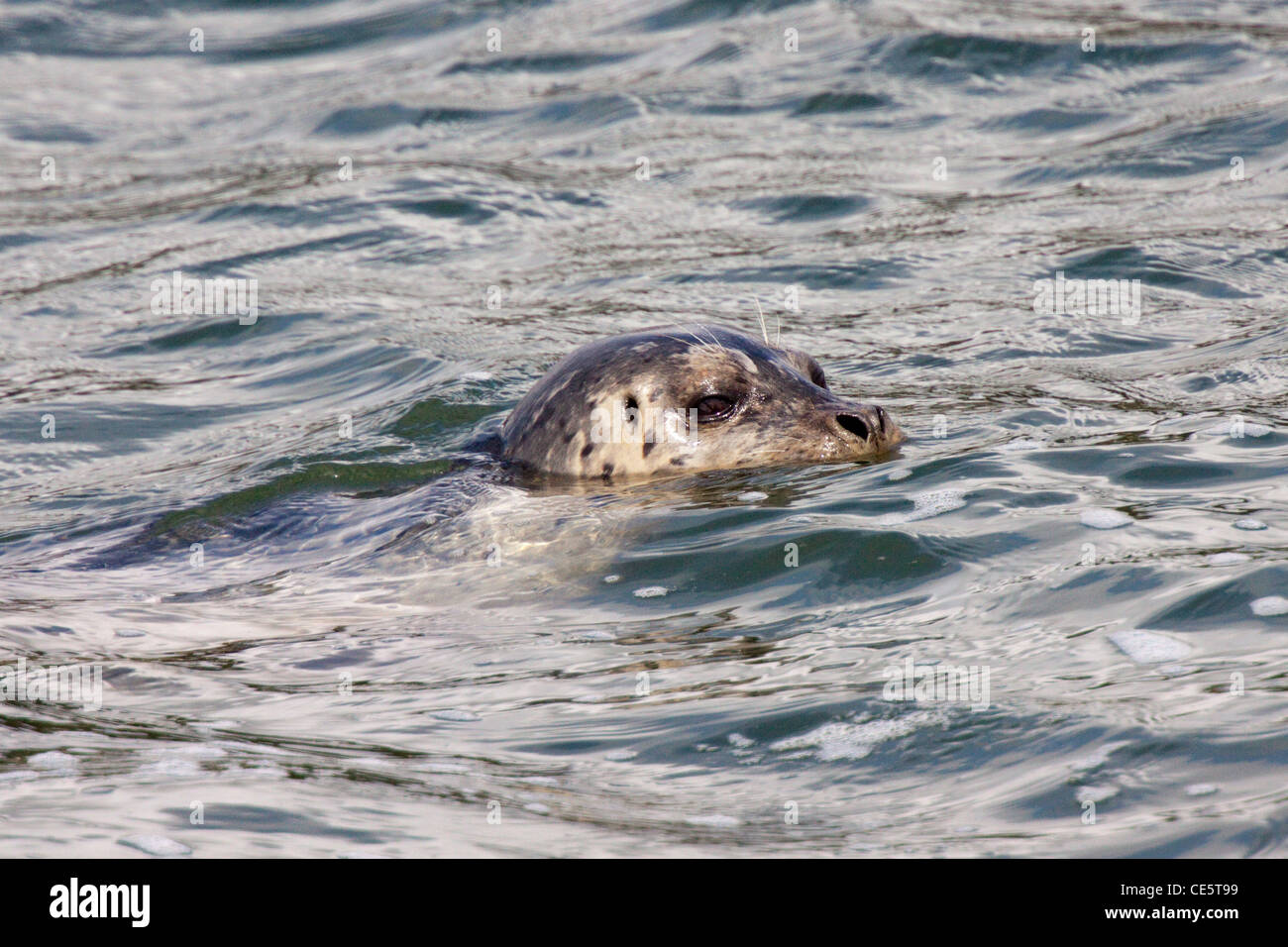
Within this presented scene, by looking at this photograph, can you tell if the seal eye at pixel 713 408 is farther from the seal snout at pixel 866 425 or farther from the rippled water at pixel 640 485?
the seal snout at pixel 866 425

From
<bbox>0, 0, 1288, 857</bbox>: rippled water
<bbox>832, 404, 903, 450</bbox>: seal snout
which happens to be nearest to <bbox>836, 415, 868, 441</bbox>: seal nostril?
<bbox>832, 404, 903, 450</bbox>: seal snout

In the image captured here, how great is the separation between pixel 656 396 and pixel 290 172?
735 centimetres

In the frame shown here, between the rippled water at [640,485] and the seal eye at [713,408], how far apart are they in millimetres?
262

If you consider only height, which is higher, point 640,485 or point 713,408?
point 713,408

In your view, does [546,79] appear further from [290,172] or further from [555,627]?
[555,627]

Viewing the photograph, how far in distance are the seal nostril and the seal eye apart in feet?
1.41

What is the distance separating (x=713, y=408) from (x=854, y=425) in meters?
0.54

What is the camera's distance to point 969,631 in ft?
13.5

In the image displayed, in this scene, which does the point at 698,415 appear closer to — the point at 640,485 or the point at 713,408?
the point at 713,408

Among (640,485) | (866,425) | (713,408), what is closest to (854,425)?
(866,425)

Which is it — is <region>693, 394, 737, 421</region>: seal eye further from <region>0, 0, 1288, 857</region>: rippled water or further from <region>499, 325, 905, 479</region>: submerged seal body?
<region>0, 0, 1288, 857</region>: rippled water

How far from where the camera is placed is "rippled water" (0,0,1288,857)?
10.8 feet

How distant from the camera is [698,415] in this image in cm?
604

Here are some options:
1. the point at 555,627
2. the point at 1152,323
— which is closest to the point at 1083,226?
the point at 1152,323
